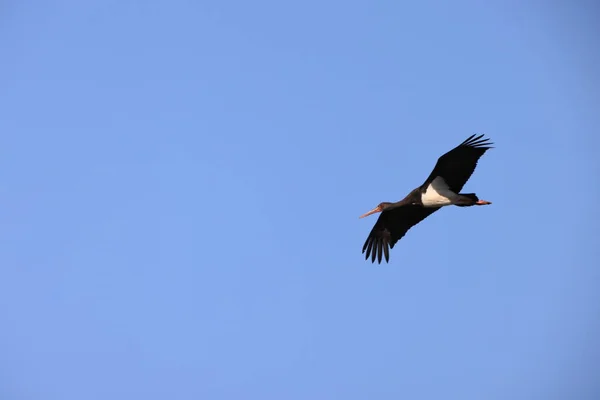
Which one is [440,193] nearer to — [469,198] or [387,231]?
[469,198]

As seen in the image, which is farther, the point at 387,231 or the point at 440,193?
the point at 387,231

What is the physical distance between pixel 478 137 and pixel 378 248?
4679mm

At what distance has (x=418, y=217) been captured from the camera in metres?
22.1

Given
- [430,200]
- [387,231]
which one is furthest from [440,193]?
[387,231]

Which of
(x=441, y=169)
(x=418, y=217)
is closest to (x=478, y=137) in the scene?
(x=441, y=169)

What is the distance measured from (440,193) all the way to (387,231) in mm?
2716

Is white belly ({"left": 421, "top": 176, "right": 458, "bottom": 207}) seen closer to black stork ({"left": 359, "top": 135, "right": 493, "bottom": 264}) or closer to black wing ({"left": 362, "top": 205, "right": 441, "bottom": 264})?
black stork ({"left": 359, "top": 135, "right": 493, "bottom": 264})

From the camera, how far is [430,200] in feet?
66.7

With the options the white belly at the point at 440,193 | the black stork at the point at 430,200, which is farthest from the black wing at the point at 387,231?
the white belly at the point at 440,193

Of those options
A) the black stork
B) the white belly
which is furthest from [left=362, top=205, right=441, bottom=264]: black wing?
the white belly

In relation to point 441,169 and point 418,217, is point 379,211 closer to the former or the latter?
point 418,217

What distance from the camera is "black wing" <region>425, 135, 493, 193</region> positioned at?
19.1m

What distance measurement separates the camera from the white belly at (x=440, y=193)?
19.9m

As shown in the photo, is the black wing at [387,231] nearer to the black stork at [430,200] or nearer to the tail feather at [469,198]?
the black stork at [430,200]
